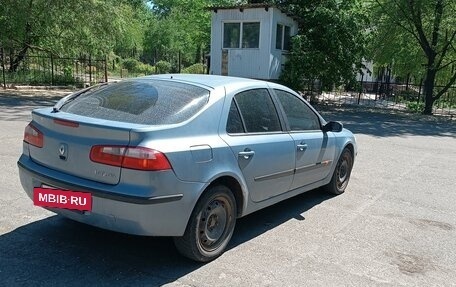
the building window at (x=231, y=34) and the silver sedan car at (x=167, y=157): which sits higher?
the building window at (x=231, y=34)

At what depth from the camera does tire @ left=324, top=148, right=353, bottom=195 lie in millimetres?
5676

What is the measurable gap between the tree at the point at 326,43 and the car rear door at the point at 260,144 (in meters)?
16.3

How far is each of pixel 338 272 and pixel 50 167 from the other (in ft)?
8.27

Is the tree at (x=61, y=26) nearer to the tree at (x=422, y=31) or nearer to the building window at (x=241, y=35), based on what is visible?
the building window at (x=241, y=35)

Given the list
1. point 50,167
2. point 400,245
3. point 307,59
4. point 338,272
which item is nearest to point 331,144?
point 400,245

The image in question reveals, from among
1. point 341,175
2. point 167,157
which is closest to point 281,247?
point 167,157

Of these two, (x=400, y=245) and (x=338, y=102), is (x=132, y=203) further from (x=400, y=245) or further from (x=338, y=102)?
(x=338, y=102)

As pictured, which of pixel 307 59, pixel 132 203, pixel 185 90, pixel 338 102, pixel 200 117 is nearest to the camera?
pixel 132 203

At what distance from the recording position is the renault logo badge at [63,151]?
338 centimetres

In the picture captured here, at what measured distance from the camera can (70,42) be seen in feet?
69.1

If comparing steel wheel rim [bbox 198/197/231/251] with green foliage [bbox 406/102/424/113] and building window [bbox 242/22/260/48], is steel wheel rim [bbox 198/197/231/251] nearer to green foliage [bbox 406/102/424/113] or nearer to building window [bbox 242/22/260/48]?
building window [bbox 242/22/260/48]

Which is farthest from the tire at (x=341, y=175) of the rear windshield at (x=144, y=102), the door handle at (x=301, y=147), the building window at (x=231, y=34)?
the building window at (x=231, y=34)

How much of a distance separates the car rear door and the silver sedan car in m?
0.01

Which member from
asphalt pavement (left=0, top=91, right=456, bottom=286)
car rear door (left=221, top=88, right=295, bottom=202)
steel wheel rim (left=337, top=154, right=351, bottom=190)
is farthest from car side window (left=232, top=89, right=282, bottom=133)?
steel wheel rim (left=337, top=154, right=351, bottom=190)
